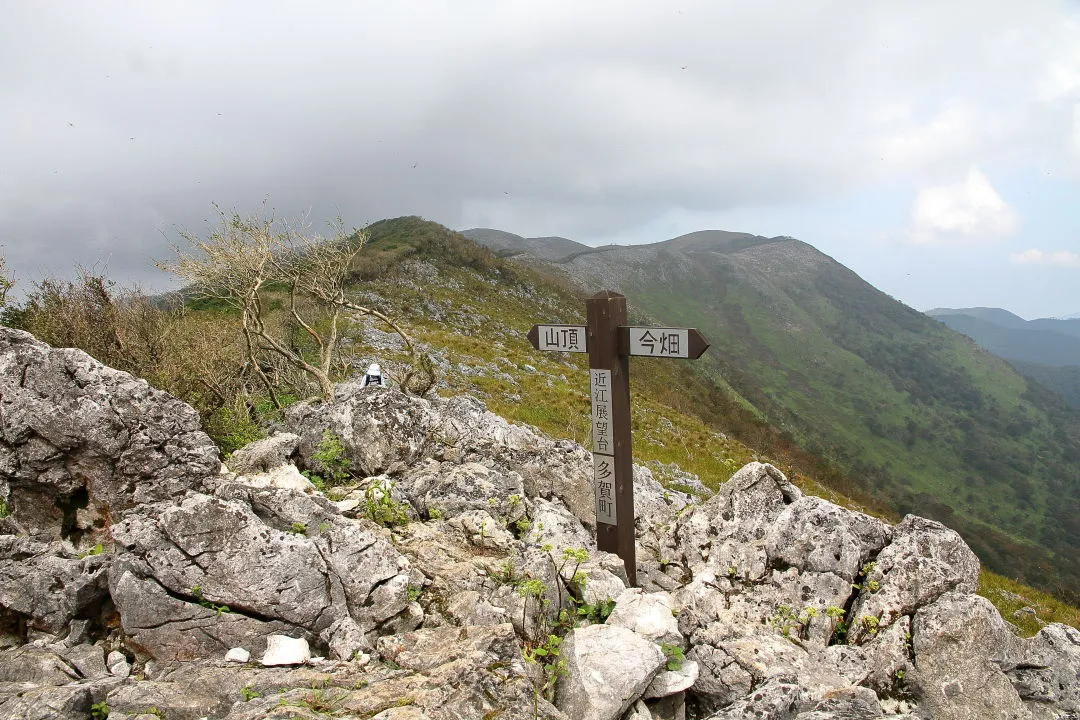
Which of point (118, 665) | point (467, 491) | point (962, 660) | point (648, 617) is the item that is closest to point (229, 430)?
point (467, 491)

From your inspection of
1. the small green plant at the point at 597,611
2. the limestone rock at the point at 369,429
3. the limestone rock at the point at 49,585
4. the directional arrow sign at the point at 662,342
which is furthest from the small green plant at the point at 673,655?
the limestone rock at the point at 369,429

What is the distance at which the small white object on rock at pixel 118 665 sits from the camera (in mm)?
4680

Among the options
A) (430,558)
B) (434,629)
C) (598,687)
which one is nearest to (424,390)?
(430,558)

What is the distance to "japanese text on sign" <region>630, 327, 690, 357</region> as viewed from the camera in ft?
22.3

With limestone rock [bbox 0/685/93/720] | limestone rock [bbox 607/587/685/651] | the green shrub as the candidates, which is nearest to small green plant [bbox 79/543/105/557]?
limestone rock [bbox 0/685/93/720]

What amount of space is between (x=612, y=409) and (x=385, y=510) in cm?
341

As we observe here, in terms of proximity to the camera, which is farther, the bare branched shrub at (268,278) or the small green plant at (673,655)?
the bare branched shrub at (268,278)

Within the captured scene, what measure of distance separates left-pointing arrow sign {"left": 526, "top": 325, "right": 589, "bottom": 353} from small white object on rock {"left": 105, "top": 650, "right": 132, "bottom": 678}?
5.37 m

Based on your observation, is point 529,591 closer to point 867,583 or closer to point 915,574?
point 867,583

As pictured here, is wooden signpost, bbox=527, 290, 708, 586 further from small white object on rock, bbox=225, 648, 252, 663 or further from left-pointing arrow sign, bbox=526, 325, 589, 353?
small white object on rock, bbox=225, 648, 252, 663

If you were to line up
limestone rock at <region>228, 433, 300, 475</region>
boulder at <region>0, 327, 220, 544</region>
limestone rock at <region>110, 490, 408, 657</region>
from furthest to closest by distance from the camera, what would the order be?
limestone rock at <region>228, 433, 300, 475</region>
boulder at <region>0, 327, 220, 544</region>
limestone rock at <region>110, 490, 408, 657</region>

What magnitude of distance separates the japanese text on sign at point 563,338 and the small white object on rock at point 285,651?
4620 mm

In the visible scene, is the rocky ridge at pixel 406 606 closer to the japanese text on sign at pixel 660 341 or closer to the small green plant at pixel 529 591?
the small green plant at pixel 529 591

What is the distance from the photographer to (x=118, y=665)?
15.5ft
